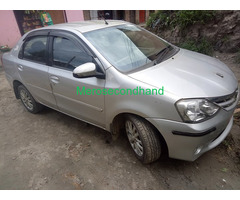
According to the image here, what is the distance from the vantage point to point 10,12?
8.40 meters

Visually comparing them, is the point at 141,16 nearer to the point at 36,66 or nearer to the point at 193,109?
the point at 36,66

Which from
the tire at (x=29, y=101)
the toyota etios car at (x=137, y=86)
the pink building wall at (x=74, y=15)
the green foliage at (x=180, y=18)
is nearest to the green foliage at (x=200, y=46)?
the green foliage at (x=180, y=18)

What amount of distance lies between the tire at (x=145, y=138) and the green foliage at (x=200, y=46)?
4.02 metres

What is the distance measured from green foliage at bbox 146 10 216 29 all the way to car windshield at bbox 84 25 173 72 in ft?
11.0

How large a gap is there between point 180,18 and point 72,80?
15.4ft

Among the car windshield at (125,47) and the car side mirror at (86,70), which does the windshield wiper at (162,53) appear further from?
the car side mirror at (86,70)

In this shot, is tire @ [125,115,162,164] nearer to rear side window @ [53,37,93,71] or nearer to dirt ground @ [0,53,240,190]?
dirt ground @ [0,53,240,190]

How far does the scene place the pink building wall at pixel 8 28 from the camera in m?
8.40

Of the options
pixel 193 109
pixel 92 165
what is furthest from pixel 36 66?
pixel 193 109

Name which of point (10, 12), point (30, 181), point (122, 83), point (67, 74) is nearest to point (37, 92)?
point (67, 74)

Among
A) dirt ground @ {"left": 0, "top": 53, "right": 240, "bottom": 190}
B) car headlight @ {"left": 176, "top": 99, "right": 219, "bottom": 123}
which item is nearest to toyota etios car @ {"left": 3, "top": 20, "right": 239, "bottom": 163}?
car headlight @ {"left": 176, "top": 99, "right": 219, "bottom": 123}

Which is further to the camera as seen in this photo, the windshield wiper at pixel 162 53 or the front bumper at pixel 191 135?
the windshield wiper at pixel 162 53

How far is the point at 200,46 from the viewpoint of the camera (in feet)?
17.3

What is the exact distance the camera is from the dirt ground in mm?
2148
